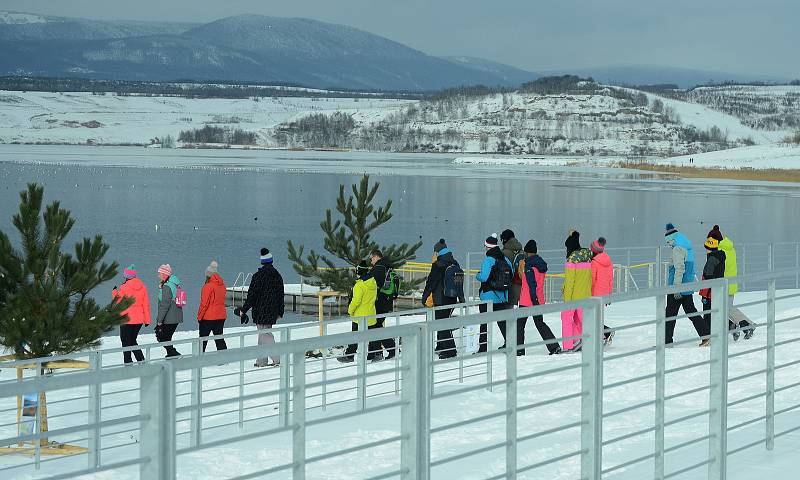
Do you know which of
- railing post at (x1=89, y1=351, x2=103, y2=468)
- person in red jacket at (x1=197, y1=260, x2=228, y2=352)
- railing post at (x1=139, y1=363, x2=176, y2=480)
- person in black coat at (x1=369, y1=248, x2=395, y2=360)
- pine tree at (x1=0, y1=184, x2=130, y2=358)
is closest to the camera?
railing post at (x1=139, y1=363, x2=176, y2=480)

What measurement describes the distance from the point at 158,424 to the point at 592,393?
7.49 ft

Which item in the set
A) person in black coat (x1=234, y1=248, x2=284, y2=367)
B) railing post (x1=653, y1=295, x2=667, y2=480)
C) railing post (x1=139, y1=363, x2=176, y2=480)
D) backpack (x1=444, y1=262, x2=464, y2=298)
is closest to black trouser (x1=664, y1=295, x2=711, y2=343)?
backpack (x1=444, y1=262, x2=464, y2=298)

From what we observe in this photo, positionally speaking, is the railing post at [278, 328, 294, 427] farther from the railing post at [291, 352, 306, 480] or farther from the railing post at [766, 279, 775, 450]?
the railing post at [291, 352, 306, 480]

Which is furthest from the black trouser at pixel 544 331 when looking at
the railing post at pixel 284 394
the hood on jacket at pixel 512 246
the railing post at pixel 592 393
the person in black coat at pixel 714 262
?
the railing post at pixel 592 393

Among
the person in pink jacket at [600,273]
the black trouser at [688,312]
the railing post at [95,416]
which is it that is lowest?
the railing post at [95,416]

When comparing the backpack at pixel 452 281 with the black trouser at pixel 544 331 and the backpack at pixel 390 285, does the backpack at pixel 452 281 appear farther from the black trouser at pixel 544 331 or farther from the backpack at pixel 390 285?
the black trouser at pixel 544 331

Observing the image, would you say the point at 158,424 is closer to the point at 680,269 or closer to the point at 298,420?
the point at 298,420

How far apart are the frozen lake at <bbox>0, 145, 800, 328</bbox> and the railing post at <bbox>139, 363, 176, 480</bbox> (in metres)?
28.4

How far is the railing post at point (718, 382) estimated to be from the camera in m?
5.88

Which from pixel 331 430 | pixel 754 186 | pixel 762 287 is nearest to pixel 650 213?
pixel 754 186

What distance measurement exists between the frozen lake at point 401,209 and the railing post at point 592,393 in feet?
88.3

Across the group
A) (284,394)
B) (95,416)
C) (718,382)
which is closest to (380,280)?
(284,394)

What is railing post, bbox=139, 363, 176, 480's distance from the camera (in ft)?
10.4

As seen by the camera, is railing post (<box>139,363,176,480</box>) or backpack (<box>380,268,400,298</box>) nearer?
railing post (<box>139,363,176,480</box>)
